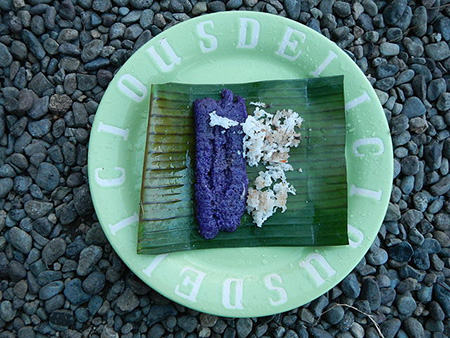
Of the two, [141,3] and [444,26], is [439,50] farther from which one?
[141,3]

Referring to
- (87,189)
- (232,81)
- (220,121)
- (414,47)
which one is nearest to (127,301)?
(87,189)

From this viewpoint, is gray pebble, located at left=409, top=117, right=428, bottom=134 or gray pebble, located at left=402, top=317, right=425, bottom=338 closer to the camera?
gray pebble, located at left=402, top=317, right=425, bottom=338

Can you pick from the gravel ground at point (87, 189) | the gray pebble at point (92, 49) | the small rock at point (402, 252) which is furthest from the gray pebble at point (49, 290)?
the small rock at point (402, 252)

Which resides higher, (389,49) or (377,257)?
(389,49)

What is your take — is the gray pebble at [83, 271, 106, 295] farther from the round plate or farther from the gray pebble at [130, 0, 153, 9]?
the gray pebble at [130, 0, 153, 9]

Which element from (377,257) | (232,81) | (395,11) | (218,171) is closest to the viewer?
(218,171)

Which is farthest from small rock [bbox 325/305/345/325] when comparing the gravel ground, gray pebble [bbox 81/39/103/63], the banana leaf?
gray pebble [bbox 81/39/103/63]
